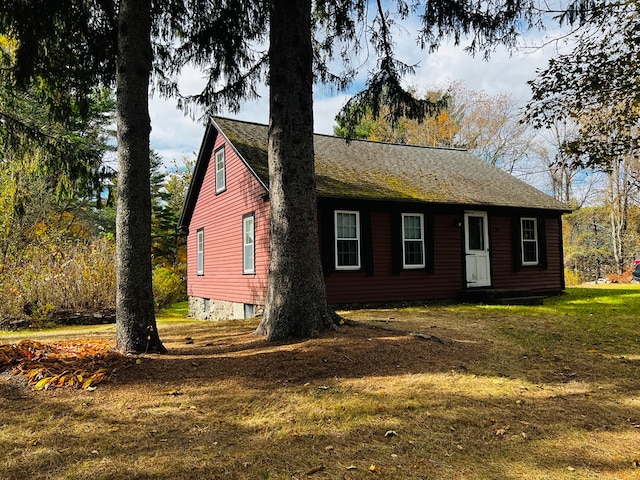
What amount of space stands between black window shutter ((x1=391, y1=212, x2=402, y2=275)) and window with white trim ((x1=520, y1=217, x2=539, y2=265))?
509 centimetres

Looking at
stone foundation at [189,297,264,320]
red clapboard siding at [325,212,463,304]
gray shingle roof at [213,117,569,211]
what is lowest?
stone foundation at [189,297,264,320]

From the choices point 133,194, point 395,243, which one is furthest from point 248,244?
point 133,194

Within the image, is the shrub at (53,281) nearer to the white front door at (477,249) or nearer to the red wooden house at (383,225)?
the red wooden house at (383,225)

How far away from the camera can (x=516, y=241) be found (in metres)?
14.5

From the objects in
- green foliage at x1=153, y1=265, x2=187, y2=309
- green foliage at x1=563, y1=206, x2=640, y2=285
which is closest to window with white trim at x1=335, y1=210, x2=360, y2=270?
green foliage at x1=153, y1=265, x2=187, y2=309

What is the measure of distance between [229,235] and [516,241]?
30.5 feet

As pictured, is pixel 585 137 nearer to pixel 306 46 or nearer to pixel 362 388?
pixel 306 46

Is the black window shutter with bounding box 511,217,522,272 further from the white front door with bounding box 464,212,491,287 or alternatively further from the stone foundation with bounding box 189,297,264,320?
the stone foundation with bounding box 189,297,264,320

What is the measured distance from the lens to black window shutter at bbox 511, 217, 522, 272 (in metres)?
14.5

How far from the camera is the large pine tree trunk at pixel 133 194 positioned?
17.2ft

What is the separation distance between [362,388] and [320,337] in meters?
1.49

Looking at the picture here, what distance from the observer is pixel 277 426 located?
3.55m

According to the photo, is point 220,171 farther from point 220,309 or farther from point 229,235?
point 220,309

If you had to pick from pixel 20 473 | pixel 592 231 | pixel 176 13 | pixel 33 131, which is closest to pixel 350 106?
pixel 176 13
